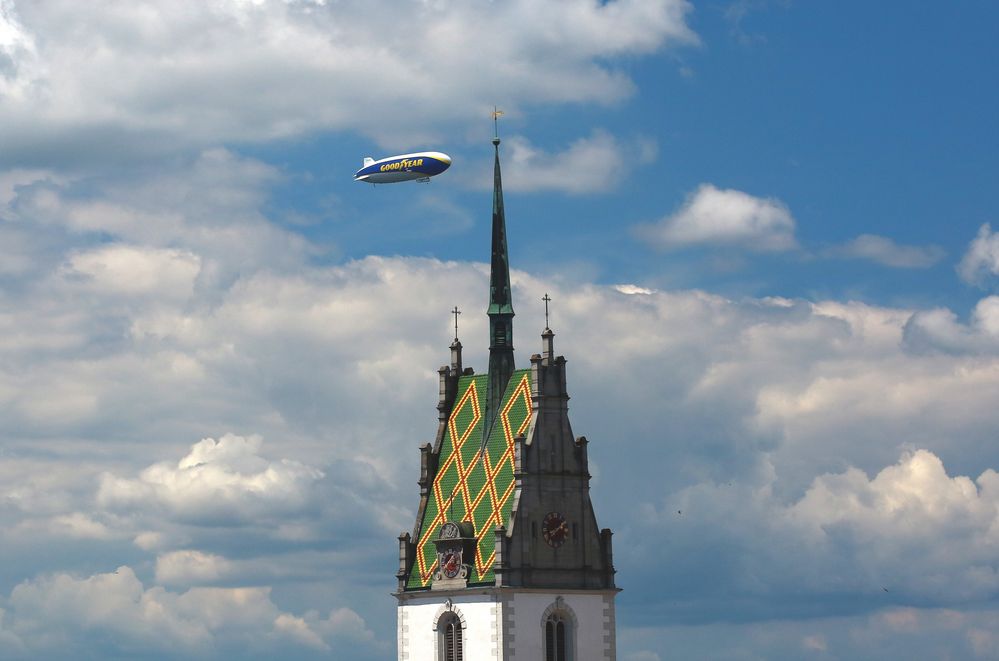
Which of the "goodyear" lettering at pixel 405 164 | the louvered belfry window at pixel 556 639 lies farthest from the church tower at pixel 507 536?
the "goodyear" lettering at pixel 405 164

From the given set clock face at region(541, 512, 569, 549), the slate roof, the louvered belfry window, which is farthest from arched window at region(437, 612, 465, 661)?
clock face at region(541, 512, 569, 549)

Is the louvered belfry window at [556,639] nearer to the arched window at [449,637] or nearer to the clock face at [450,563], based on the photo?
the arched window at [449,637]

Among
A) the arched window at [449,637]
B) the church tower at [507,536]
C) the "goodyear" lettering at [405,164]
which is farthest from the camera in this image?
the "goodyear" lettering at [405,164]

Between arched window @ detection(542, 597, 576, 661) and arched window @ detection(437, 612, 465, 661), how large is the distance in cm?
519

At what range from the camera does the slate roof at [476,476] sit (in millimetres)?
163750

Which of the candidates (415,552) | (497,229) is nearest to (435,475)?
(415,552)

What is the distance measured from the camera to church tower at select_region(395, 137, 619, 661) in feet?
532

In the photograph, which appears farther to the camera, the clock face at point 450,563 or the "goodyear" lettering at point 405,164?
the "goodyear" lettering at point 405,164

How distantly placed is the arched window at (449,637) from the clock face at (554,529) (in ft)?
23.6

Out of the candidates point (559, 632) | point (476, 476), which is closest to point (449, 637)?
point (559, 632)

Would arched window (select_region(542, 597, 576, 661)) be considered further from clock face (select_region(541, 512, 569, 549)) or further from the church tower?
clock face (select_region(541, 512, 569, 549))

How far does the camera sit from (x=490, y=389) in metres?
168

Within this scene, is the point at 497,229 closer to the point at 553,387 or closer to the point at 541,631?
the point at 553,387

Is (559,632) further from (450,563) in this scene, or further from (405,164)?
(405,164)
